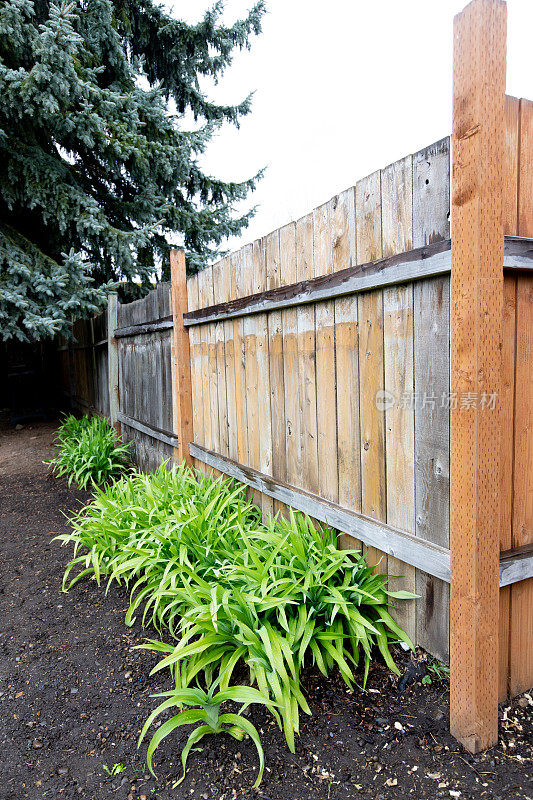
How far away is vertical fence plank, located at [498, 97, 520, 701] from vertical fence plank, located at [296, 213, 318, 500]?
3.03 feet

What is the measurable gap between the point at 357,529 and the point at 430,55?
1520 centimetres

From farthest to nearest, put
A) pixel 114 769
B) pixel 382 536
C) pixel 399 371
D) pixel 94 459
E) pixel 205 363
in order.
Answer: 1. pixel 94 459
2. pixel 205 363
3. pixel 382 536
4. pixel 399 371
5. pixel 114 769

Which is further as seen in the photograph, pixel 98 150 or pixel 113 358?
pixel 98 150

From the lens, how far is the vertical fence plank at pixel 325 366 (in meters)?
2.28

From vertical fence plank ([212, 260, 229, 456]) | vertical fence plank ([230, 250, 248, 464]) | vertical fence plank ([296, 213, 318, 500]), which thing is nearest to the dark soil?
vertical fence plank ([296, 213, 318, 500])

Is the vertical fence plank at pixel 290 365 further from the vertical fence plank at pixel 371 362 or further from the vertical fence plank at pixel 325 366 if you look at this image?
the vertical fence plank at pixel 371 362

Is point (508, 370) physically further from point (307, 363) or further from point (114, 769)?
point (114, 769)

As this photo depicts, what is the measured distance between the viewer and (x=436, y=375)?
1.72 metres

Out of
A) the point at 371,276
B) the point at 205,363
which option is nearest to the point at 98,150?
the point at 205,363

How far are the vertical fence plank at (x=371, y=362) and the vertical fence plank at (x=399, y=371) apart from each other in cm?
4

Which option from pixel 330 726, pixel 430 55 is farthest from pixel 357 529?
pixel 430 55

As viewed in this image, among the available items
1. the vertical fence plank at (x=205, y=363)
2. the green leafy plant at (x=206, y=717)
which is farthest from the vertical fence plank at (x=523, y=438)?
the vertical fence plank at (x=205, y=363)

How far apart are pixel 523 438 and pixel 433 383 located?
1.16 feet

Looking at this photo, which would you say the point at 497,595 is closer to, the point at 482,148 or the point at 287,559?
the point at 287,559
